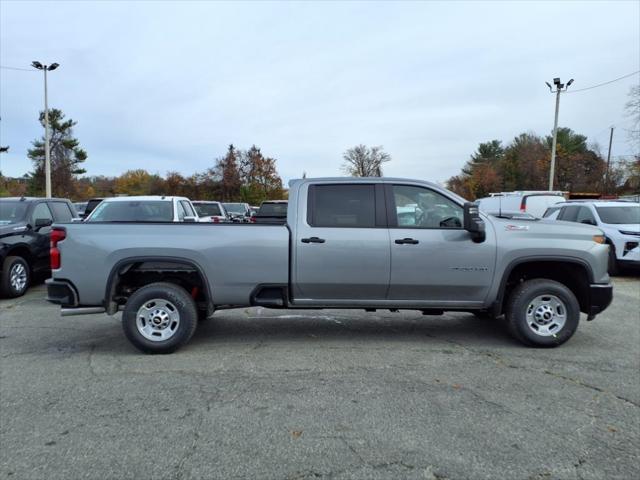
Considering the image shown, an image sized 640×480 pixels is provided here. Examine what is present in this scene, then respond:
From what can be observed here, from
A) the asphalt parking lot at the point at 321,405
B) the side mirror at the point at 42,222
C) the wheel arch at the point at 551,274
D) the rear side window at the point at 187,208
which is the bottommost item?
the asphalt parking lot at the point at 321,405

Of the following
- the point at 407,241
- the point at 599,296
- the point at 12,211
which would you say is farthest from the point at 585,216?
the point at 12,211

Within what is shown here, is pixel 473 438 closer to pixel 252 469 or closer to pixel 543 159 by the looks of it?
pixel 252 469

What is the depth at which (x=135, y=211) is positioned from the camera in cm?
909

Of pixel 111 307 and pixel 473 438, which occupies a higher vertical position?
pixel 111 307

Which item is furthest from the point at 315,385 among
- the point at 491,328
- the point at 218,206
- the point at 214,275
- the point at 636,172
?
the point at 636,172

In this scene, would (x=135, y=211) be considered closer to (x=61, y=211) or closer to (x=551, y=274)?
A: (x=61, y=211)

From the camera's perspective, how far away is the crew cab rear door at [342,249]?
203 inches

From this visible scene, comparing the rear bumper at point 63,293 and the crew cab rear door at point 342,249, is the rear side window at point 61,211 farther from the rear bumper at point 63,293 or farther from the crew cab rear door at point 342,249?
the crew cab rear door at point 342,249

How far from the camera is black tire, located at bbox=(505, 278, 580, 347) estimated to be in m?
5.26

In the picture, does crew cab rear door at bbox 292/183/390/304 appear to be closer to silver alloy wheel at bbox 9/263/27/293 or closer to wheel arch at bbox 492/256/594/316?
wheel arch at bbox 492/256/594/316

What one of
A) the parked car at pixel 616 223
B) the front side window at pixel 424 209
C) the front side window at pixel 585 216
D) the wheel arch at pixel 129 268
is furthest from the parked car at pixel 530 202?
the wheel arch at pixel 129 268

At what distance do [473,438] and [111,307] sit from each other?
3935 mm

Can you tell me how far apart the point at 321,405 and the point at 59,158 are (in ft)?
182

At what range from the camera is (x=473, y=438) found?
3.30m
